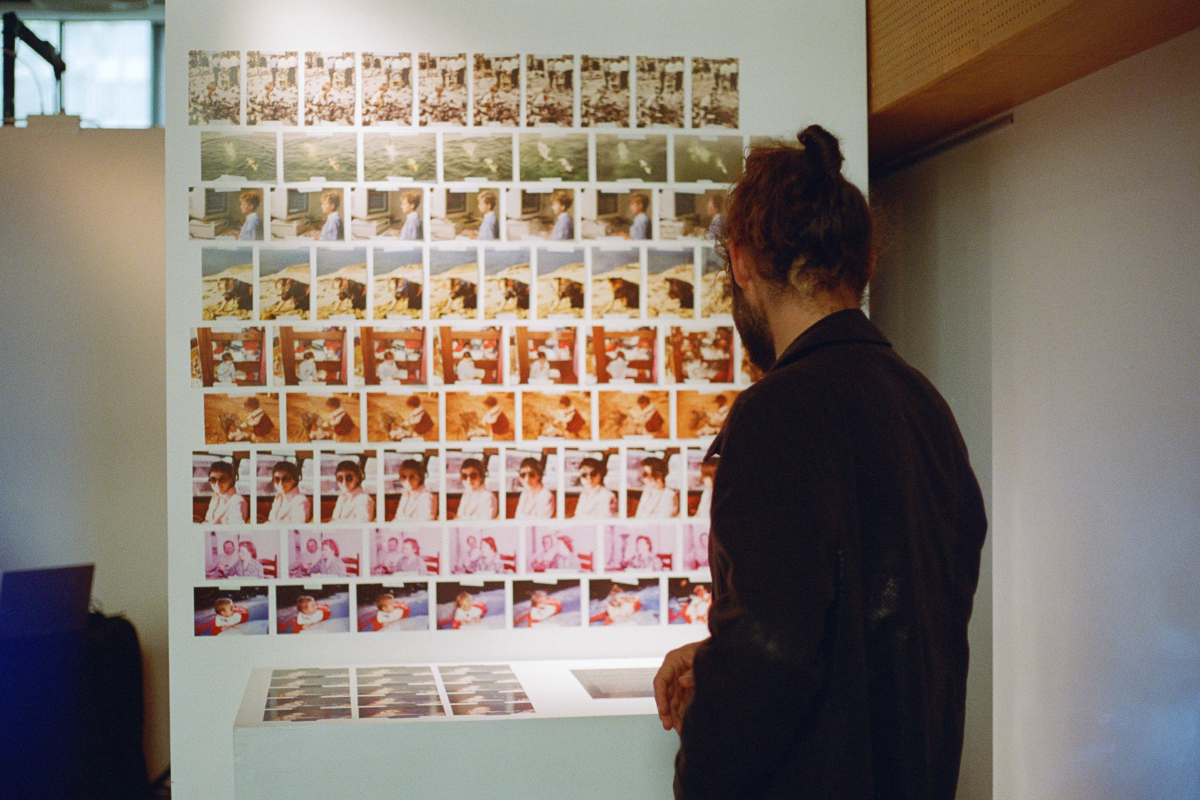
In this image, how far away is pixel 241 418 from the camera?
264cm

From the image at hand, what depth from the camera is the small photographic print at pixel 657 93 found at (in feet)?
8.95

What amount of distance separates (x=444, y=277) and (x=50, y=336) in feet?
8.30

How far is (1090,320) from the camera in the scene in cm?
254

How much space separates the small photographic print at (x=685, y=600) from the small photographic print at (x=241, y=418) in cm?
123

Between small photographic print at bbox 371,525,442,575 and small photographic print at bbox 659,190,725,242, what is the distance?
1113mm

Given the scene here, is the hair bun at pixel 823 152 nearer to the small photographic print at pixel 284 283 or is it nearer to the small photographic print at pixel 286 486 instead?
the small photographic print at pixel 284 283

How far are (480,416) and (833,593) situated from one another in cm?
154

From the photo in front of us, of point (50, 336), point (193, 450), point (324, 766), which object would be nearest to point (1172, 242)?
point (324, 766)

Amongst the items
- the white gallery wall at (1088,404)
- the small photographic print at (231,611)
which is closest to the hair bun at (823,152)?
the white gallery wall at (1088,404)

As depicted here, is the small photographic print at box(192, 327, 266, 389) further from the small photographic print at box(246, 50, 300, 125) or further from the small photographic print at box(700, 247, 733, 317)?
the small photographic print at box(700, 247, 733, 317)

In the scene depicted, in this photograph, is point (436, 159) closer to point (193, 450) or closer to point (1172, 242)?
point (193, 450)

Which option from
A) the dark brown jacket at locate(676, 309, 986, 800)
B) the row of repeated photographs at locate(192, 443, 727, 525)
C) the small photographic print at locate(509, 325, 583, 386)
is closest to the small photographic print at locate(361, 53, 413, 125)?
the small photographic print at locate(509, 325, 583, 386)

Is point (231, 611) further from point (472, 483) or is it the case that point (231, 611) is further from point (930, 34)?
point (930, 34)

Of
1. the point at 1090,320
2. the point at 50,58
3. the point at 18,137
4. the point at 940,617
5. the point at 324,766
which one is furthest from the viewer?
the point at 50,58
